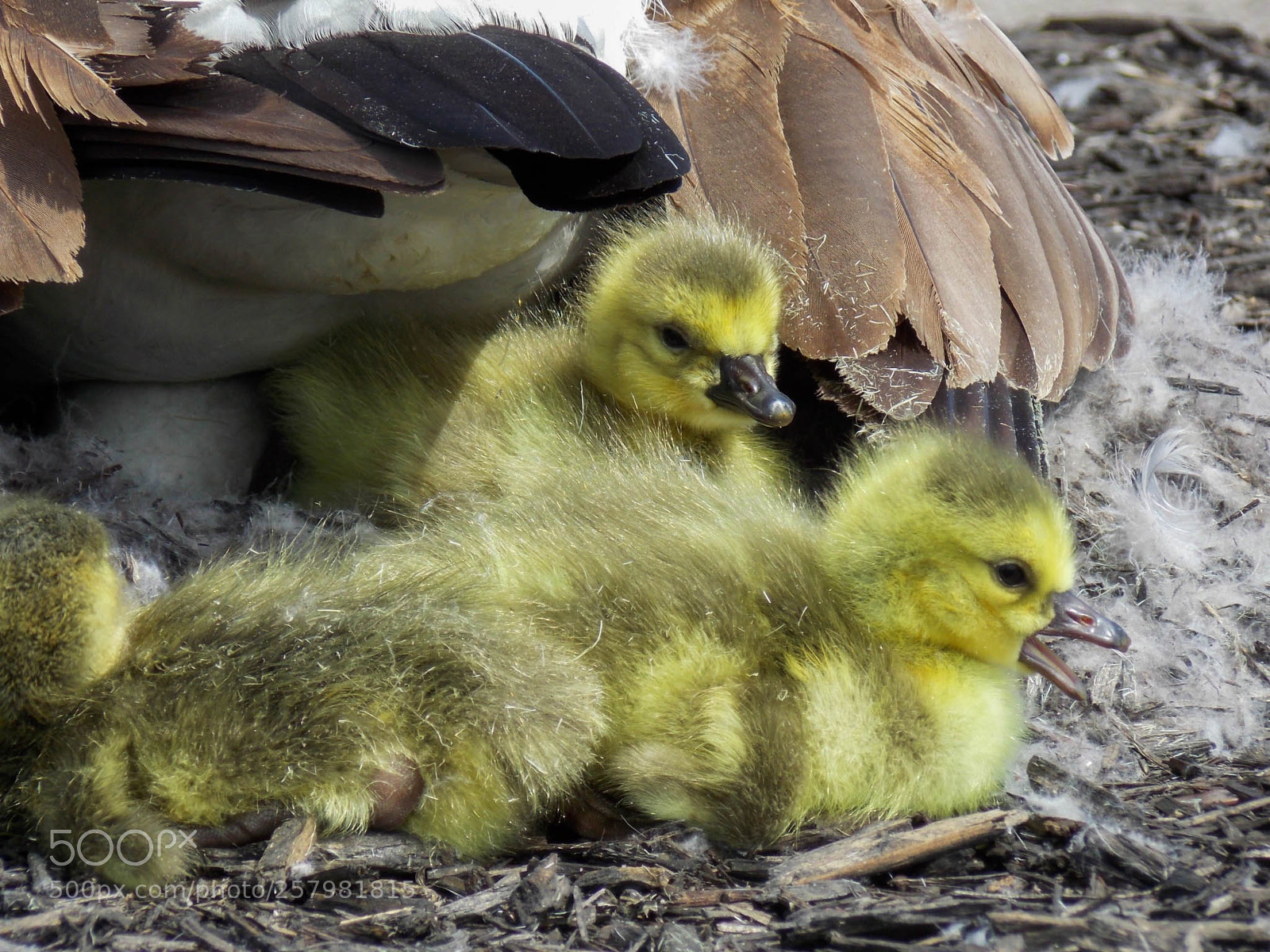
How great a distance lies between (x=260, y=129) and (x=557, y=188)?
35 cm

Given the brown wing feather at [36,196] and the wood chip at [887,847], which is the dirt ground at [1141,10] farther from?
the brown wing feather at [36,196]

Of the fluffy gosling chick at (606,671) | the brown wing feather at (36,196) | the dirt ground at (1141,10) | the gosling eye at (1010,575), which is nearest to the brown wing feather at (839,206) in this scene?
the fluffy gosling chick at (606,671)

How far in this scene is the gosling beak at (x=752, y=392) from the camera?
81.9 inches

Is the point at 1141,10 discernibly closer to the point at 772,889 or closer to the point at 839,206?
the point at 839,206

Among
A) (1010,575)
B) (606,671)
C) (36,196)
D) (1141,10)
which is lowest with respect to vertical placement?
(1141,10)

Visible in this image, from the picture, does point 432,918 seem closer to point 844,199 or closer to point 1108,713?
point 1108,713

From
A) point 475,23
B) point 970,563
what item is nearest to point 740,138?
point 475,23

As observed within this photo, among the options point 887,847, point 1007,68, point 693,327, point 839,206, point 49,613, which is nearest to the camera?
point 49,613

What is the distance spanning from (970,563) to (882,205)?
0.70m

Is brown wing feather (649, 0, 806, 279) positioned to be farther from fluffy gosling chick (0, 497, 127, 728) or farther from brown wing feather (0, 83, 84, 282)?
fluffy gosling chick (0, 497, 127, 728)

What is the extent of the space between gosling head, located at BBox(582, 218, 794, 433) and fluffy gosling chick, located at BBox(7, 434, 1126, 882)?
0.22 meters

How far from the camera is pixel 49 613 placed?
1.63 metres

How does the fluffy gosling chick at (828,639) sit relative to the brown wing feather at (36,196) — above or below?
below

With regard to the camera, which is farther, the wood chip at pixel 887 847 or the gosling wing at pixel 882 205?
the gosling wing at pixel 882 205
